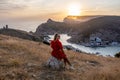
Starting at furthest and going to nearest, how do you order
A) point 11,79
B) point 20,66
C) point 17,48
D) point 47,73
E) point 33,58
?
1. point 17,48
2. point 33,58
3. point 20,66
4. point 47,73
5. point 11,79

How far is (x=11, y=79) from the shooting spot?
1276 cm

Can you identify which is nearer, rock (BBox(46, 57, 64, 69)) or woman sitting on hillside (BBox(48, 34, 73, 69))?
rock (BBox(46, 57, 64, 69))

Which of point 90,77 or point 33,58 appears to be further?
point 33,58

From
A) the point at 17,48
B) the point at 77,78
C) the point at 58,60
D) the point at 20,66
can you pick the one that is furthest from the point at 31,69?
the point at 17,48

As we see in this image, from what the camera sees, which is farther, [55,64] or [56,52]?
[56,52]

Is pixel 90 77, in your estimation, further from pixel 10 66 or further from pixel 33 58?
pixel 33 58

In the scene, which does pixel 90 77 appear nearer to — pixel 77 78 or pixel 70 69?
pixel 77 78

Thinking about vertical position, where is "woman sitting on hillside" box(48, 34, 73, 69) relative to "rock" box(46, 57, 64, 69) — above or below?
above

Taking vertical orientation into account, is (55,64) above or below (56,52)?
below

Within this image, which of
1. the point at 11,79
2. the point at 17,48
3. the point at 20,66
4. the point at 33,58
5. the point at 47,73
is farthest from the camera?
the point at 17,48

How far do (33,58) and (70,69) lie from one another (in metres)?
3.90

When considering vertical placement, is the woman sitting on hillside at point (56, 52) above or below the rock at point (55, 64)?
above

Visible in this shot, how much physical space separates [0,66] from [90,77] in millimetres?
5627

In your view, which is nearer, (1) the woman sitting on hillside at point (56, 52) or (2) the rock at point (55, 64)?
(2) the rock at point (55, 64)
